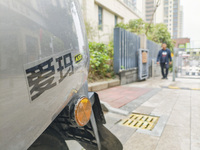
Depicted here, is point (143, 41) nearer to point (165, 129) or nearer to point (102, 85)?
point (102, 85)

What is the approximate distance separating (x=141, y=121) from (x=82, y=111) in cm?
197

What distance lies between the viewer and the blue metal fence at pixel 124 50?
237 inches

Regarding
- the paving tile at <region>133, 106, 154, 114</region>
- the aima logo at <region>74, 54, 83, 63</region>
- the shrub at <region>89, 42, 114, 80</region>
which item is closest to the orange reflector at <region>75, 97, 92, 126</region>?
the aima logo at <region>74, 54, 83, 63</region>

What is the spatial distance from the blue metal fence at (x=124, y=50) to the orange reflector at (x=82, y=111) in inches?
203

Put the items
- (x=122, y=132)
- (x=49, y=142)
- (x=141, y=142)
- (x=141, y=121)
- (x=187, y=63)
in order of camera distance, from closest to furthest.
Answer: (x=49, y=142), (x=141, y=142), (x=122, y=132), (x=141, y=121), (x=187, y=63)

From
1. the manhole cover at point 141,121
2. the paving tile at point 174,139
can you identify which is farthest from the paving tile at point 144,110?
the paving tile at point 174,139

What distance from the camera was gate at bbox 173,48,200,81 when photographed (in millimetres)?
8703

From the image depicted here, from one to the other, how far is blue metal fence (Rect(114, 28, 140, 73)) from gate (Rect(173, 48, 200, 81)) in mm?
2457

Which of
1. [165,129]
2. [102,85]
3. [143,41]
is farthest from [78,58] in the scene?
[143,41]

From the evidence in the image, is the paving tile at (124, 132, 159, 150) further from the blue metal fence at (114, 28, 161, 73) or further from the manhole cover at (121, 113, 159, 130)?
the blue metal fence at (114, 28, 161, 73)

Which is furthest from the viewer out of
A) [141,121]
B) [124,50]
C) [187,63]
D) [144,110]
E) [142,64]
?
[187,63]

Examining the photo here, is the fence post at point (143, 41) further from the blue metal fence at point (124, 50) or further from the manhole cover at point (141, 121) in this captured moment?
the manhole cover at point (141, 121)

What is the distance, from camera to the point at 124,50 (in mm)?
6469

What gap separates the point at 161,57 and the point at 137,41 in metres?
1.87
